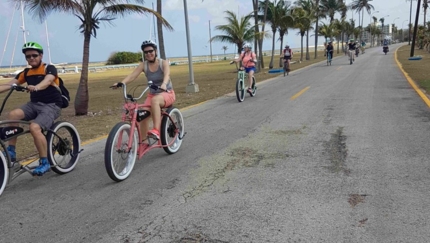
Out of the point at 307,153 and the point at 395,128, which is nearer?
the point at 307,153

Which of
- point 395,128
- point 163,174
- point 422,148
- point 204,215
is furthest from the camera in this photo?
point 395,128

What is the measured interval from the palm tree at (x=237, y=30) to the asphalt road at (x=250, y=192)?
23.6 metres

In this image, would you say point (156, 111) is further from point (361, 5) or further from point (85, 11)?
point (361, 5)

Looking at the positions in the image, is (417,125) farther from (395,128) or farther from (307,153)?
(307,153)

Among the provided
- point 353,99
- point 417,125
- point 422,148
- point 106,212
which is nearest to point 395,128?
point 417,125

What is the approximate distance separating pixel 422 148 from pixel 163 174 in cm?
374

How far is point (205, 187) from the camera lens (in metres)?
4.48

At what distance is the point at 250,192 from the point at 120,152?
1717mm

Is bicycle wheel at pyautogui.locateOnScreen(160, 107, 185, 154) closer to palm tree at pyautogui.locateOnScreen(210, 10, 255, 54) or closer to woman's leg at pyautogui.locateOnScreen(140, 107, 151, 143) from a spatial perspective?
woman's leg at pyautogui.locateOnScreen(140, 107, 151, 143)

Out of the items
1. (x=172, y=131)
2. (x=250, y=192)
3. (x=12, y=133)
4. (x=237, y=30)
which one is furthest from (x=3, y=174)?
(x=237, y=30)

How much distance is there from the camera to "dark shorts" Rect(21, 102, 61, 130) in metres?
4.91

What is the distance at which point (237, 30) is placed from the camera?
30047 millimetres

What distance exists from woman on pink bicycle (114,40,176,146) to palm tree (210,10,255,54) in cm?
2508

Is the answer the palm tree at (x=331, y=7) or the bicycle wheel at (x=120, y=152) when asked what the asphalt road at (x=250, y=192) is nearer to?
the bicycle wheel at (x=120, y=152)
